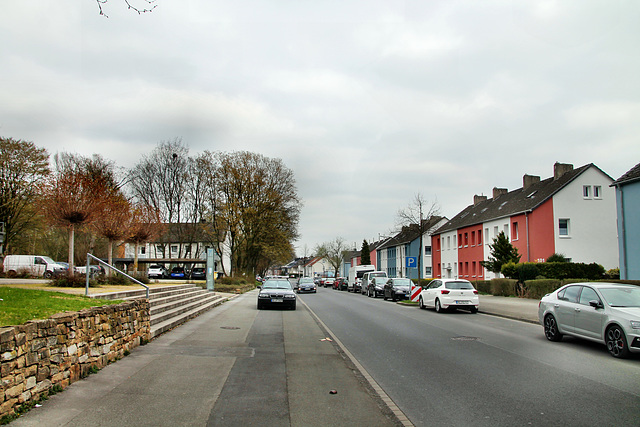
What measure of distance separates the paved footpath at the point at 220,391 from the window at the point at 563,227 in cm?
3298

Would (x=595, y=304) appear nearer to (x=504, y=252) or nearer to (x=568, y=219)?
(x=504, y=252)

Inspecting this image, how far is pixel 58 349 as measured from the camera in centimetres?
623

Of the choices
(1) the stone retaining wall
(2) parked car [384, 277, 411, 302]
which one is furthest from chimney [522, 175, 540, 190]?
(1) the stone retaining wall

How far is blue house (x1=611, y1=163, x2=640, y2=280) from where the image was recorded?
2488 cm

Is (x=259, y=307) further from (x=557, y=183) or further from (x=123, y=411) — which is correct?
(x=557, y=183)

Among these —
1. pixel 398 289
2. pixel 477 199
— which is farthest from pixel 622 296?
pixel 477 199

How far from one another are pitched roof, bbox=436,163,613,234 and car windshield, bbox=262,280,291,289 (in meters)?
23.9

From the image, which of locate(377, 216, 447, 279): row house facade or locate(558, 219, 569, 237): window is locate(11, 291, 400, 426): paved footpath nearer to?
locate(558, 219, 569, 237): window

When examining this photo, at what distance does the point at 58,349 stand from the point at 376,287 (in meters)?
31.5

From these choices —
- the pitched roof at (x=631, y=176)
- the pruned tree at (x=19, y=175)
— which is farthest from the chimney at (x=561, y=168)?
the pruned tree at (x=19, y=175)

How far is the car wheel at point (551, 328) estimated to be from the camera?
1155 centimetres

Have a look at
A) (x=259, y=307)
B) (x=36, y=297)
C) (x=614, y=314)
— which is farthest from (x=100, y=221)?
(x=614, y=314)

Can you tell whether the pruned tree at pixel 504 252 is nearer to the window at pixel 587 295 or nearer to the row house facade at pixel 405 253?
the row house facade at pixel 405 253

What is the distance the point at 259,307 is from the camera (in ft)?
72.9
